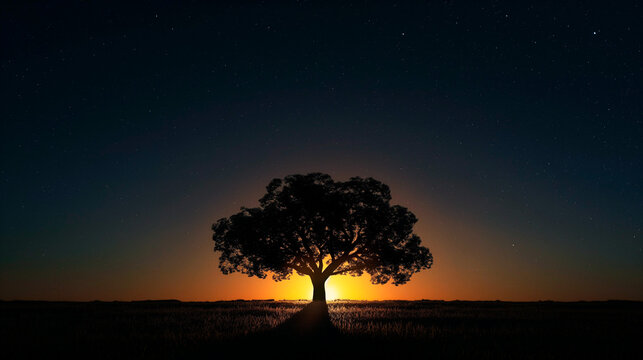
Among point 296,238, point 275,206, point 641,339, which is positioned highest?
point 275,206

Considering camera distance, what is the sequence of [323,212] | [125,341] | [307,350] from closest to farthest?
[307,350] < [125,341] < [323,212]

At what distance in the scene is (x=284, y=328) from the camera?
51.9 ft

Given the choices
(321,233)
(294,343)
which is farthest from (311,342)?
(321,233)

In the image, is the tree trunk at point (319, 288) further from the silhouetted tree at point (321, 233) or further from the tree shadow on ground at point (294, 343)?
the tree shadow on ground at point (294, 343)

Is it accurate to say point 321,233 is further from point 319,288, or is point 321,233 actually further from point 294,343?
point 294,343

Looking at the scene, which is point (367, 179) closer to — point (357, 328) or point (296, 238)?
point (296, 238)

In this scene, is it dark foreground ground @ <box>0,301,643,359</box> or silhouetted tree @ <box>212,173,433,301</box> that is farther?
silhouetted tree @ <box>212,173,433,301</box>

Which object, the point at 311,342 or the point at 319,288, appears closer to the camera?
the point at 311,342

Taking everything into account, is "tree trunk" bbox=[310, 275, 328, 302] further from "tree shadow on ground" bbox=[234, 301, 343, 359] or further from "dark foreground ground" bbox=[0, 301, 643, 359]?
"tree shadow on ground" bbox=[234, 301, 343, 359]

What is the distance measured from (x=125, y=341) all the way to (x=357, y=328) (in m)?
6.59

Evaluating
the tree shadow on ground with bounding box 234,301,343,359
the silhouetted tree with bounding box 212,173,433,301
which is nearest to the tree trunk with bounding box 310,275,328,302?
the silhouetted tree with bounding box 212,173,433,301

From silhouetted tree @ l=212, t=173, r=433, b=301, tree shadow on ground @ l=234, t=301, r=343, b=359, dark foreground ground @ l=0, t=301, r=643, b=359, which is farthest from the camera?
silhouetted tree @ l=212, t=173, r=433, b=301

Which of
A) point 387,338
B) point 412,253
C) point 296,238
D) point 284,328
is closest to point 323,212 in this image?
point 296,238

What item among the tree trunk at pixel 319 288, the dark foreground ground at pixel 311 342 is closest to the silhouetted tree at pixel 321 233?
the tree trunk at pixel 319 288
